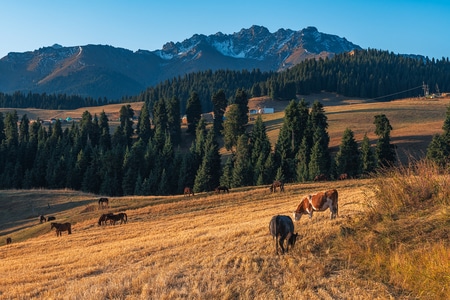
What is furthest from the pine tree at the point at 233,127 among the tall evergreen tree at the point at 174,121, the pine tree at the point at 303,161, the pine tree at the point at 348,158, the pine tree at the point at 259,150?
the pine tree at the point at 348,158

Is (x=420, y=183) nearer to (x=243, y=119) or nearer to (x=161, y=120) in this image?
(x=243, y=119)

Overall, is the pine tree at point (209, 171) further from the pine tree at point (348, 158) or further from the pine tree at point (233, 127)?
the pine tree at point (348, 158)

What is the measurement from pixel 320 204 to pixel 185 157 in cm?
6277

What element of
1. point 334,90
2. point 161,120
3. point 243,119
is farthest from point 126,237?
point 334,90

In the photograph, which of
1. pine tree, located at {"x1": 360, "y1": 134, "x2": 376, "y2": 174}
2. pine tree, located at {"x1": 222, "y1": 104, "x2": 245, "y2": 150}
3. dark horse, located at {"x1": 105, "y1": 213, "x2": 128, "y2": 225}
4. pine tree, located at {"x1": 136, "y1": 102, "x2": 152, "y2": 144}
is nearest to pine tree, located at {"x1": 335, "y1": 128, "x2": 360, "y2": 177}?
pine tree, located at {"x1": 360, "y1": 134, "x2": 376, "y2": 174}

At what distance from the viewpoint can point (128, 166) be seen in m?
78.5

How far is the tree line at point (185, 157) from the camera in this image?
63062mm

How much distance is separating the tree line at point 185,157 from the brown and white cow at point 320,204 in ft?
139

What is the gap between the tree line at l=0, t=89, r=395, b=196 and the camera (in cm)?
6306

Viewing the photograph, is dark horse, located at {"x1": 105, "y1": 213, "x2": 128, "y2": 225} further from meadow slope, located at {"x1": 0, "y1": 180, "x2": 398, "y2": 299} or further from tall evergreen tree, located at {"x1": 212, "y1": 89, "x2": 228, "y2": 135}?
tall evergreen tree, located at {"x1": 212, "y1": 89, "x2": 228, "y2": 135}

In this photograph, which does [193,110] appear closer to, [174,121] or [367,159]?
[174,121]

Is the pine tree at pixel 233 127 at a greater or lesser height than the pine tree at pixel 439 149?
greater

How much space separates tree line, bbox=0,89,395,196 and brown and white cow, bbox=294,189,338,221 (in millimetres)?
42476

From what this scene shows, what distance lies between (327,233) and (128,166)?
229ft
